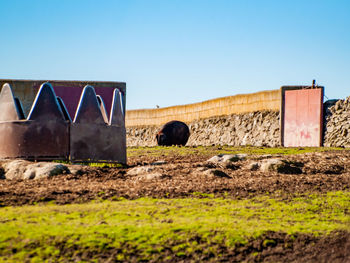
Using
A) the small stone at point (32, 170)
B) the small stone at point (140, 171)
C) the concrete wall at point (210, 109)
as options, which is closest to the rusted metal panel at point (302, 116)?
the concrete wall at point (210, 109)

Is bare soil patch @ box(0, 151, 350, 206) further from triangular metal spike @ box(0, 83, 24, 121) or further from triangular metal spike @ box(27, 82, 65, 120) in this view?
triangular metal spike @ box(0, 83, 24, 121)

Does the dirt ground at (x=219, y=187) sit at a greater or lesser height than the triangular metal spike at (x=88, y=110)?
lesser

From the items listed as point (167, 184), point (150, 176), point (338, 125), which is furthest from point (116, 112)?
point (338, 125)

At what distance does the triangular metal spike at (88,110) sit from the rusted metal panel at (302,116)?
13128mm

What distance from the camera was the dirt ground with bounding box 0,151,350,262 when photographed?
14.3 feet

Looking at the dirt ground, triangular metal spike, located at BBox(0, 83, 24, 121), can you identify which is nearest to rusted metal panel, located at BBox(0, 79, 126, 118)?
triangular metal spike, located at BBox(0, 83, 24, 121)

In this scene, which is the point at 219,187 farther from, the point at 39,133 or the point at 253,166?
the point at 39,133

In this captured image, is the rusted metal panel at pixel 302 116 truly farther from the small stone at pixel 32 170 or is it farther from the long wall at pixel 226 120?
the small stone at pixel 32 170

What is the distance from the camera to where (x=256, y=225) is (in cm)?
490

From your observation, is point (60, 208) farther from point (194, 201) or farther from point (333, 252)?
point (333, 252)

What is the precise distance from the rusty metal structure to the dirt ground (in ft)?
5.49

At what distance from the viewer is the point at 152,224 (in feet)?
15.6

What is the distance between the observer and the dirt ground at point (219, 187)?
4.37m

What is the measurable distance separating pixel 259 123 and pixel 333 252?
21.6 meters
